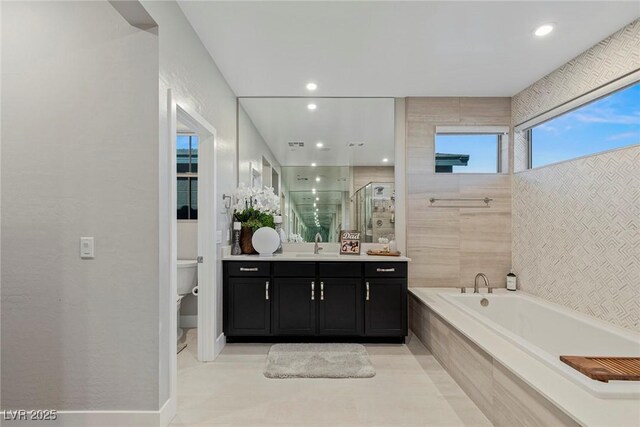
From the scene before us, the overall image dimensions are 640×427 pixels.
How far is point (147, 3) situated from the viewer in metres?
1.84

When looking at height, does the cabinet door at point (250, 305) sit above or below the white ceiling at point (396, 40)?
below

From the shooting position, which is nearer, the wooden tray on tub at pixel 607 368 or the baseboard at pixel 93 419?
the wooden tray on tub at pixel 607 368

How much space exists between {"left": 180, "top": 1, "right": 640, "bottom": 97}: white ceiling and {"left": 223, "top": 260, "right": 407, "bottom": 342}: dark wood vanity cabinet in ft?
5.85

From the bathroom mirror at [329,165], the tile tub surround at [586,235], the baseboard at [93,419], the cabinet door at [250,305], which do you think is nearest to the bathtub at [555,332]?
the tile tub surround at [586,235]

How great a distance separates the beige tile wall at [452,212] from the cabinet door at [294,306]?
1202 mm

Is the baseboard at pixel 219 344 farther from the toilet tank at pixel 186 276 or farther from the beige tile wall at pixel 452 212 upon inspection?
the beige tile wall at pixel 452 212

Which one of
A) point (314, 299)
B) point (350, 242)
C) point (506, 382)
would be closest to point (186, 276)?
point (314, 299)

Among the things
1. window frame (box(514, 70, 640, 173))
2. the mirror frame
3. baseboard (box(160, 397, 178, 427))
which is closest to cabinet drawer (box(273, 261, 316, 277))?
the mirror frame

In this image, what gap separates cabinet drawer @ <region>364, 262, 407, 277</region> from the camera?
3.40 meters

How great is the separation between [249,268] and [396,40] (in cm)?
234

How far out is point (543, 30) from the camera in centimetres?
247

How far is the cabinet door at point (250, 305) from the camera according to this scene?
336cm

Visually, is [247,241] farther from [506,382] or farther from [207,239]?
[506,382]

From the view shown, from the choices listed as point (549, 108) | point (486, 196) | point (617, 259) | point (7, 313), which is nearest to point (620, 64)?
point (549, 108)
